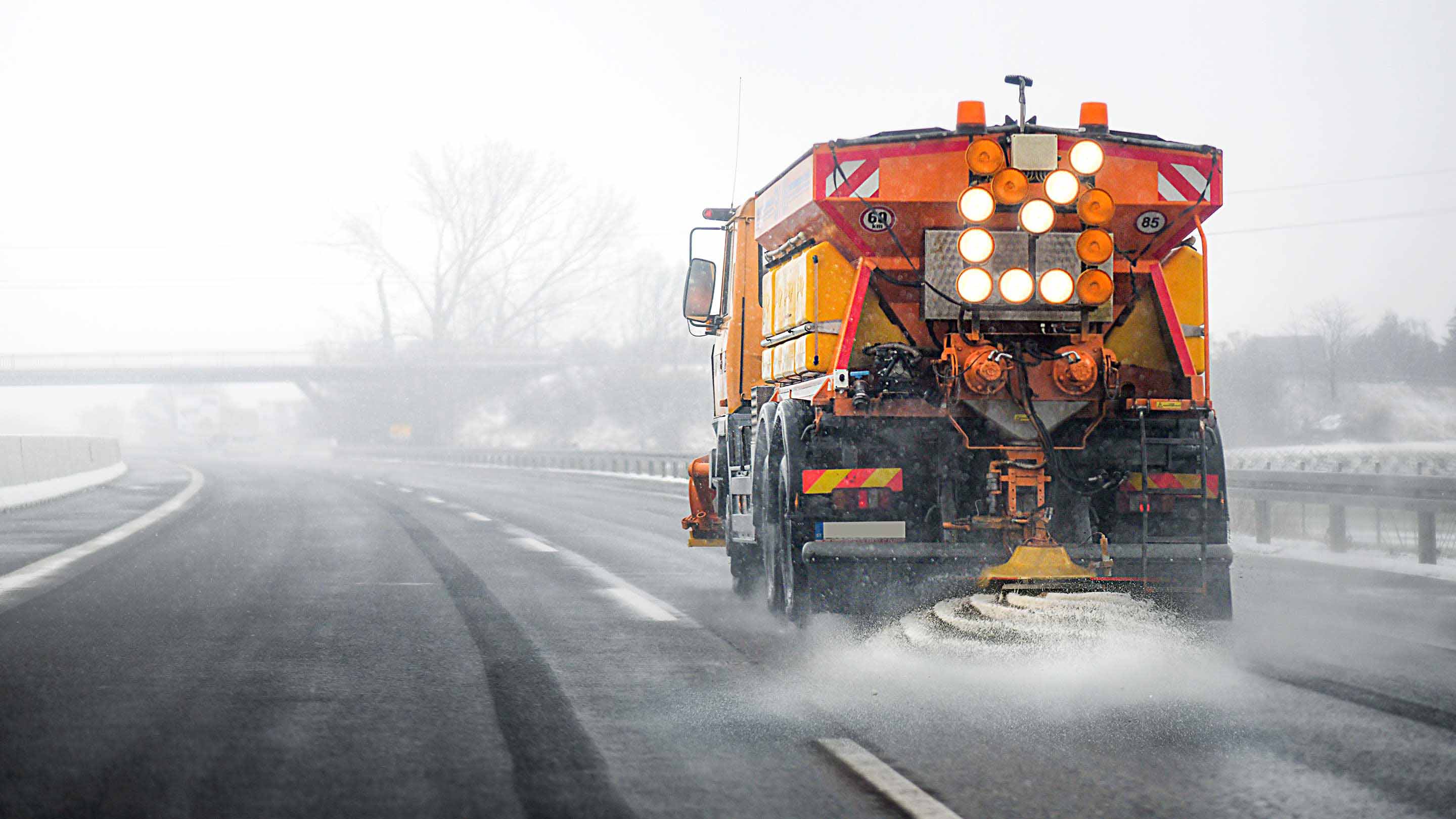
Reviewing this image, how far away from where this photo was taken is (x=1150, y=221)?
758 cm

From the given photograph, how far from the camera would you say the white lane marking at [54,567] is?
33.1ft

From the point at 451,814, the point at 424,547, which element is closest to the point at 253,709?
the point at 451,814

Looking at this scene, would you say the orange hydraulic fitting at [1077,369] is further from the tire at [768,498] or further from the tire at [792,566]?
the tire at [768,498]

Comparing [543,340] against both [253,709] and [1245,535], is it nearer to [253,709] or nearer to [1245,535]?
[1245,535]

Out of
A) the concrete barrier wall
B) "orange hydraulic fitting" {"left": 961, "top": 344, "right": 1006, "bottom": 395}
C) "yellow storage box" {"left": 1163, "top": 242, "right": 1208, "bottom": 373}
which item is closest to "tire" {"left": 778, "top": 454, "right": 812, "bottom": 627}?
"orange hydraulic fitting" {"left": 961, "top": 344, "right": 1006, "bottom": 395}

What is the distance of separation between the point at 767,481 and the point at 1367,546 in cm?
836

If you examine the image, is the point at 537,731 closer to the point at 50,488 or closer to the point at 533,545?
the point at 533,545

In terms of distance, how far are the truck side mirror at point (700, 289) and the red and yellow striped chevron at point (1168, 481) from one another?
4.45m

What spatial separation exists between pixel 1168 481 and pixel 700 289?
4.62 m

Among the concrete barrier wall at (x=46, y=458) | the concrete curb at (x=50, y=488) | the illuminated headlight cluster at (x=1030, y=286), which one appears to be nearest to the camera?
the illuminated headlight cluster at (x=1030, y=286)

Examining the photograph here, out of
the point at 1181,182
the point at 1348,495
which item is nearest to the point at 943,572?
the point at 1181,182

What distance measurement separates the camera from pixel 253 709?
19.2 ft

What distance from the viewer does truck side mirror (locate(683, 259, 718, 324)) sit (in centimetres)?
1108

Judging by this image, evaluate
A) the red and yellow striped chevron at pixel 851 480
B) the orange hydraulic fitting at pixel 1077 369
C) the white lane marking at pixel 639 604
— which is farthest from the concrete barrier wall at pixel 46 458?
the orange hydraulic fitting at pixel 1077 369
